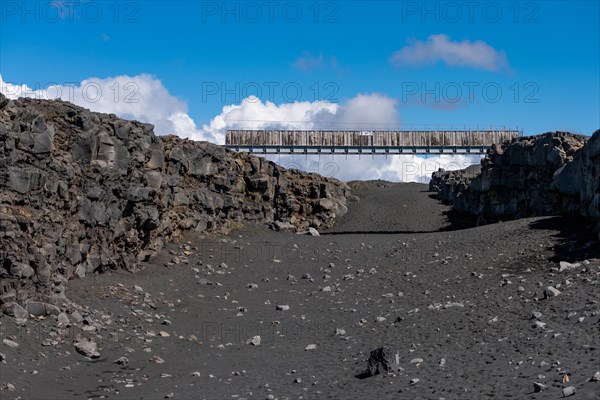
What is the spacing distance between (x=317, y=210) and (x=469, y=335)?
99.0 ft

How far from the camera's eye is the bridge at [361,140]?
194 feet

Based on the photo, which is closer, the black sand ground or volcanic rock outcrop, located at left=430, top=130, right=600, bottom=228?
the black sand ground

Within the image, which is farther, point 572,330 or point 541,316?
point 541,316

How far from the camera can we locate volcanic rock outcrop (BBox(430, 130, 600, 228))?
1195 inches

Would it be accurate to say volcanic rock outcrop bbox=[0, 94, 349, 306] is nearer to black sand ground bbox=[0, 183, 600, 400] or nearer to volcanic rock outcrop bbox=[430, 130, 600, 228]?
black sand ground bbox=[0, 183, 600, 400]

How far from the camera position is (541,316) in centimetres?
1858

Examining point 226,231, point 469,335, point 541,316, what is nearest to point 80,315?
point 469,335

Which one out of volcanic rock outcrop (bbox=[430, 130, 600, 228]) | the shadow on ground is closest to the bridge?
volcanic rock outcrop (bbox=[430, 130, 600, 228])

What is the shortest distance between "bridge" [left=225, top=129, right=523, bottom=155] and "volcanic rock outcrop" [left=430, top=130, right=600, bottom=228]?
11832 millimetres

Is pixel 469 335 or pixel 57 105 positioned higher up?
pixel 57 105

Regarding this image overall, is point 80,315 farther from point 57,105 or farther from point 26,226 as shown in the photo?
point 57,105

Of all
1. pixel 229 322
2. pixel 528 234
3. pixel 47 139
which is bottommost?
pixel 229 322

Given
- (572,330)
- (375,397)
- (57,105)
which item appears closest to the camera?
(375,397)

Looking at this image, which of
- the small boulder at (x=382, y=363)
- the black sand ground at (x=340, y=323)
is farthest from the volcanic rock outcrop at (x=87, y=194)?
the small boulder at (x=382, y=363)
